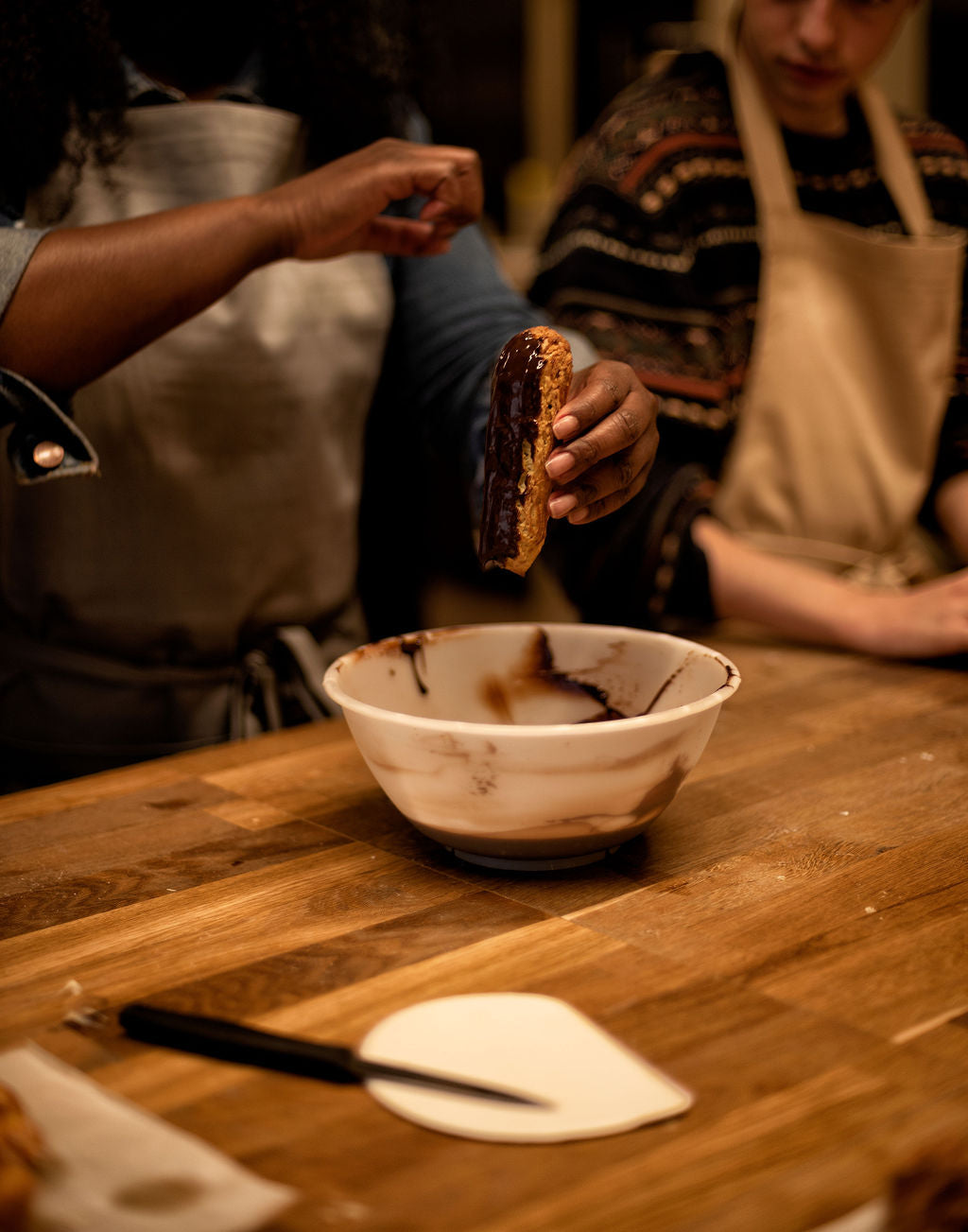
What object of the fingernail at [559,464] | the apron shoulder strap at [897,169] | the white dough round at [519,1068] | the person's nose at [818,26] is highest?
the person's nose at [818,26]

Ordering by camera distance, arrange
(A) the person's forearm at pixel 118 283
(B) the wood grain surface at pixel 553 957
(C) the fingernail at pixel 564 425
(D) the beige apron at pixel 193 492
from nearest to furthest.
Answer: (B) the wood grain surface at pixel 553 957 → (C) the fingernail at pixel 564 425 → (A) the person's forearm at pixel 118 283 → (D) the beige apron at pixel 193 492

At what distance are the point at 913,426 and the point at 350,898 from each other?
4.17ft

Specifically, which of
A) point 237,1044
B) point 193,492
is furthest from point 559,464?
point 193,492

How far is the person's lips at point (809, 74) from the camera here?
1554mm

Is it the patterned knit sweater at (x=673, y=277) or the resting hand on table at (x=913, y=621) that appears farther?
the patterned knit sweater at (x=673, y=277)

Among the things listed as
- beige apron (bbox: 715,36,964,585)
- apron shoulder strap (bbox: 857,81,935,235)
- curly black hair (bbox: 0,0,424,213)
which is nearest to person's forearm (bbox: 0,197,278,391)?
curly black hair (bbox: 0,0,424,213)

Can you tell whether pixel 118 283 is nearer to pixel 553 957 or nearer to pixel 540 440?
pixel 540 440

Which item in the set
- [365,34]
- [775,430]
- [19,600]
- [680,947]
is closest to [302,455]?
[19,600]

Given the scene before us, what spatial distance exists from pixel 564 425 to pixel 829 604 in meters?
0.65

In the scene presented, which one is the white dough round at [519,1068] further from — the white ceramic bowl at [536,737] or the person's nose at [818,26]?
the person's nose at [818,26]

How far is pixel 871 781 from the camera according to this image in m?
0.94

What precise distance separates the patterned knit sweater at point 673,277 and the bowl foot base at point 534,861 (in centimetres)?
71

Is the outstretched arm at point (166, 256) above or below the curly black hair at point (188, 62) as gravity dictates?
below

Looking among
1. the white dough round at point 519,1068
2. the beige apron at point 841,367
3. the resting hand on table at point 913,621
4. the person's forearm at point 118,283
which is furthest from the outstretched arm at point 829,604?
the white dough round at point 519,1068
